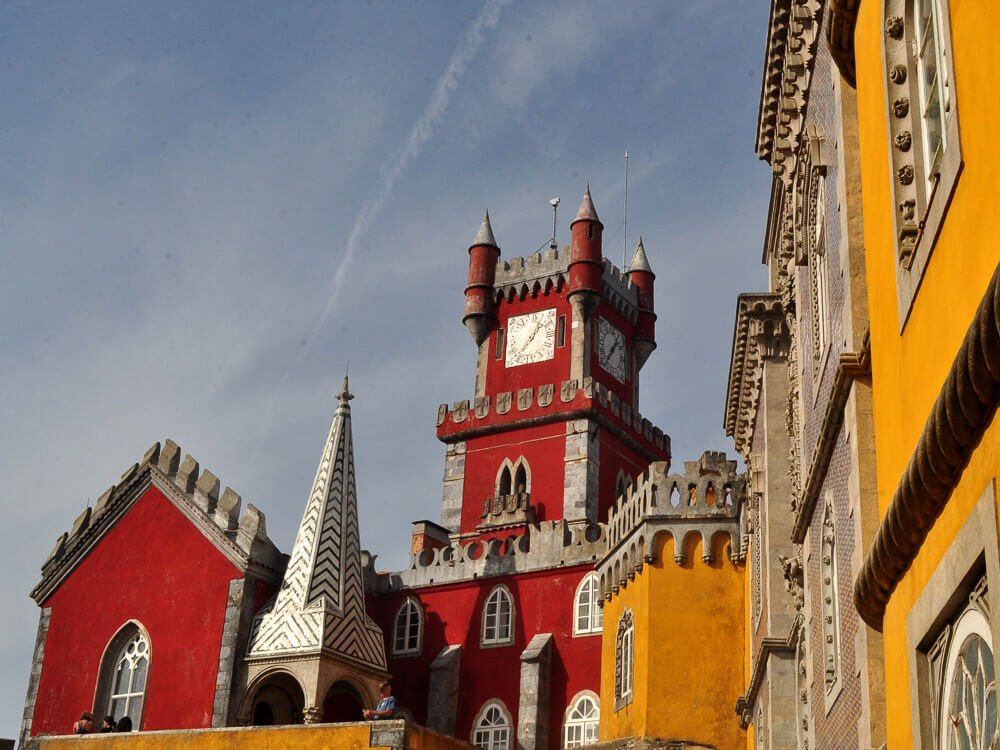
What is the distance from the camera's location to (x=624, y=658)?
28328mm

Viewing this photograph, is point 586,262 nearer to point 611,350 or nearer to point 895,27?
point 611,350

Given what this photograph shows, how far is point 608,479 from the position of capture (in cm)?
4041

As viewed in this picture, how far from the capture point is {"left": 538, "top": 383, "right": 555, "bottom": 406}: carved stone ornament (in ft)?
135

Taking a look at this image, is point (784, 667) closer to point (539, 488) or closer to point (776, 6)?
point (776, 6)

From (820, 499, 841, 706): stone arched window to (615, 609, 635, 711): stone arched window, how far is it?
44.6ft

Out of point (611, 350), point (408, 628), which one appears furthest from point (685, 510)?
point (611, 350)

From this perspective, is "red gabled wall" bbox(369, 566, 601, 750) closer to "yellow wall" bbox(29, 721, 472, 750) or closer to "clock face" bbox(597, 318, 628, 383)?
"yellow wall" bbox(29, 721, 472, 750)

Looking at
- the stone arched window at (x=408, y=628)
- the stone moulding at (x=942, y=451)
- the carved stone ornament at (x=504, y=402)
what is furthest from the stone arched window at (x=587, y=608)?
the stone moulding at (x=942, y=451)

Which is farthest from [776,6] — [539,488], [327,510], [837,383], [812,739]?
[539,488]

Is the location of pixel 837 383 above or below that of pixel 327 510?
below

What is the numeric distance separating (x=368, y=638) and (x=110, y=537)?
7603mm

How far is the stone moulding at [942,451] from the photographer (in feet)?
21.4

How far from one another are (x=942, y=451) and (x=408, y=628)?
27653 millimetres

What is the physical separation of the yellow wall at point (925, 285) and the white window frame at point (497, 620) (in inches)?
920
